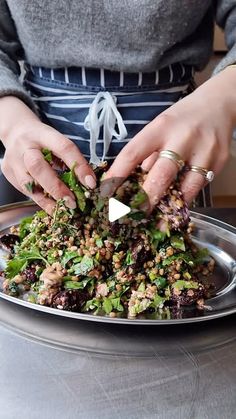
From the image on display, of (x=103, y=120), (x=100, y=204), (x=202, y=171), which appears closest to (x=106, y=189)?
(x=100, y=204)

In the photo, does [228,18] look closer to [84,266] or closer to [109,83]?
[109,83]

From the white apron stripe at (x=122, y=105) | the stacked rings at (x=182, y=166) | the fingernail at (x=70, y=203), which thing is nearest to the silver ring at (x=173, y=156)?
the stacked rings at (x=182, y=166)

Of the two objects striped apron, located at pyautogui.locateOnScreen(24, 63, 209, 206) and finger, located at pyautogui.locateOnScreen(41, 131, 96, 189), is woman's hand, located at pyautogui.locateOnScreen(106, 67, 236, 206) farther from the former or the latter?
striped apron, located at pyautogui.locateOnScreen(24, 63, 209, 206)

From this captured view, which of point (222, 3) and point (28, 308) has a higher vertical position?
point (222, 3)

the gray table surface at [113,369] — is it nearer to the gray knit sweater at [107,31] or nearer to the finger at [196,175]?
the finger at [196,175]

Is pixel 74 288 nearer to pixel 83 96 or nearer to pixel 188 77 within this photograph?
pixel 83 96

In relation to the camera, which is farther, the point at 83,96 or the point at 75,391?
the point at 83,96

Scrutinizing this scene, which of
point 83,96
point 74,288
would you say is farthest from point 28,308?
point 83,96
